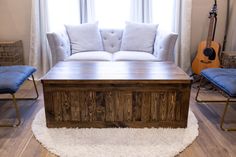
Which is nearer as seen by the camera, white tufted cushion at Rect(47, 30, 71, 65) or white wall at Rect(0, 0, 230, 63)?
white tufted cushion at Rect(47, 30, 71, 65)

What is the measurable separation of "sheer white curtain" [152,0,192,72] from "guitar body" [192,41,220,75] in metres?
0.24

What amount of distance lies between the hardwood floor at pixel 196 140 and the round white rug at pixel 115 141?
2.5 inches

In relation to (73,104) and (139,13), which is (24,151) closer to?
(73,104)

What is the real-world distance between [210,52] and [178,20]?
2.26ft

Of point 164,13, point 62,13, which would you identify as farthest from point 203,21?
point 62,13

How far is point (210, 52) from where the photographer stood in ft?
10.9

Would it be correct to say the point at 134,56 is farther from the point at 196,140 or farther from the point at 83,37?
the point at 196,140

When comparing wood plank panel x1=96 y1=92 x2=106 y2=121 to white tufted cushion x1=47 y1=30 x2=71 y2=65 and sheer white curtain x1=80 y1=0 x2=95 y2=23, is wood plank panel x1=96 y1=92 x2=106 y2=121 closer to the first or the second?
white tufted cushion x1=47 y1=30 x2=71 y2=65

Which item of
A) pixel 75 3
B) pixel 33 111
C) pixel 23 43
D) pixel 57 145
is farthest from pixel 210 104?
pixel 23 43

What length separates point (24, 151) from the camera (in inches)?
73.9

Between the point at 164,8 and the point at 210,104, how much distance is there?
1648 mm

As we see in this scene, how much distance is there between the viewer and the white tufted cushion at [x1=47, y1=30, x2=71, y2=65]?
3.00 metres

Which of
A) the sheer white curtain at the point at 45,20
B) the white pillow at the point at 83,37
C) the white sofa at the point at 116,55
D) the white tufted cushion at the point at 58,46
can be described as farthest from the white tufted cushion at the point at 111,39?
the white tufted cushion at the point at 58,46

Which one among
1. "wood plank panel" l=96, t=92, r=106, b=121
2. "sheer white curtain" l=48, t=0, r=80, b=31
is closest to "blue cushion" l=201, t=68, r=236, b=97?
"wood plank panel" l=96, t=92, r=106, b=121
